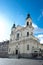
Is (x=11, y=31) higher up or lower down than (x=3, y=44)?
higher up

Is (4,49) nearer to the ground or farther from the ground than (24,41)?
nearer to the ground

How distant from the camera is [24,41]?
46.1 meters

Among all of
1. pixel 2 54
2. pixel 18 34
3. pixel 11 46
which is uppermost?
pixel 18 34

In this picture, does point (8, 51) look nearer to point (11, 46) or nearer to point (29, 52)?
point (11, 46)

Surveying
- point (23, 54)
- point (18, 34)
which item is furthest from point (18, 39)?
point (23, 54)

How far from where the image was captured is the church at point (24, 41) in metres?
44.1

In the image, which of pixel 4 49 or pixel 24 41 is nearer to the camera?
pixel 24 41

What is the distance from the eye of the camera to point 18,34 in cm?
5091

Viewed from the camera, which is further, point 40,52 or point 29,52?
point 29,52

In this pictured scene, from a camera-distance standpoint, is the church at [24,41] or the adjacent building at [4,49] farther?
the adjacent building at [4,49]

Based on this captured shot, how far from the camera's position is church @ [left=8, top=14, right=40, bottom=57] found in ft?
145

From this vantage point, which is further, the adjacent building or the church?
the adjacent building

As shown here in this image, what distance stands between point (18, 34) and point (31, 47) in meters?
10.0

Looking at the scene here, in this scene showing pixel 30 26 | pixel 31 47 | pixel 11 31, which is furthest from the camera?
pixel 11 31
